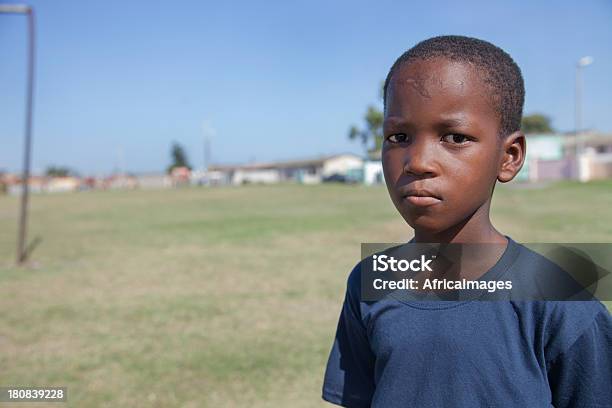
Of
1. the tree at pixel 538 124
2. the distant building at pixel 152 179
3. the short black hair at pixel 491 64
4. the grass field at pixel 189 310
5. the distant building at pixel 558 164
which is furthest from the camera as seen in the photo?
the distant building at pixel 152 179

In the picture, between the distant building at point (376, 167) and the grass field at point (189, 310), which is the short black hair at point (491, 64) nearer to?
the distant building at point (376, 167)

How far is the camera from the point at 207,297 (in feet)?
24.2

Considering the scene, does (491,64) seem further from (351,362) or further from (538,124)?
(538,124)

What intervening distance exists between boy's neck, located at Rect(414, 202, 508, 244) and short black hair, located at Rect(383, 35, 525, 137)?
0.67ft

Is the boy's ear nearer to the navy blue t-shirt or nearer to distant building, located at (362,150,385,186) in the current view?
the navy blue t-shirt

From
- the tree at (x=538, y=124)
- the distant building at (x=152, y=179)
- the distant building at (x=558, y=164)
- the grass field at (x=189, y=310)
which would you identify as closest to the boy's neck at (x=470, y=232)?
the grass field at (x=189, y=310)

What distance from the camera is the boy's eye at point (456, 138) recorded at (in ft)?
3.96

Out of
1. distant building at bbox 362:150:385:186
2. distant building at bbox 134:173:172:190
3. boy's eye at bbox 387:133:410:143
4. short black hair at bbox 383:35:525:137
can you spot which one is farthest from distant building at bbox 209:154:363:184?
boy's eye at bbox 387:133:410:143

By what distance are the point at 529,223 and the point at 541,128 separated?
61.7 meters

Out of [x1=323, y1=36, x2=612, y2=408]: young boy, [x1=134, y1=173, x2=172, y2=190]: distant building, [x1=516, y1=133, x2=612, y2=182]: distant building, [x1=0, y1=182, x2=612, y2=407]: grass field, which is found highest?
[x1=516, y1=133, x2=612, y2=182]: distant building

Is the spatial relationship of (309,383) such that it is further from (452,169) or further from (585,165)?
(585,165)

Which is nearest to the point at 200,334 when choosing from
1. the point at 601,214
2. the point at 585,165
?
the point at 601,214

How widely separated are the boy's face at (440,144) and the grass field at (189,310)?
10.4ft

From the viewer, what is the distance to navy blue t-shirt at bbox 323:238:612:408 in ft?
4.00
